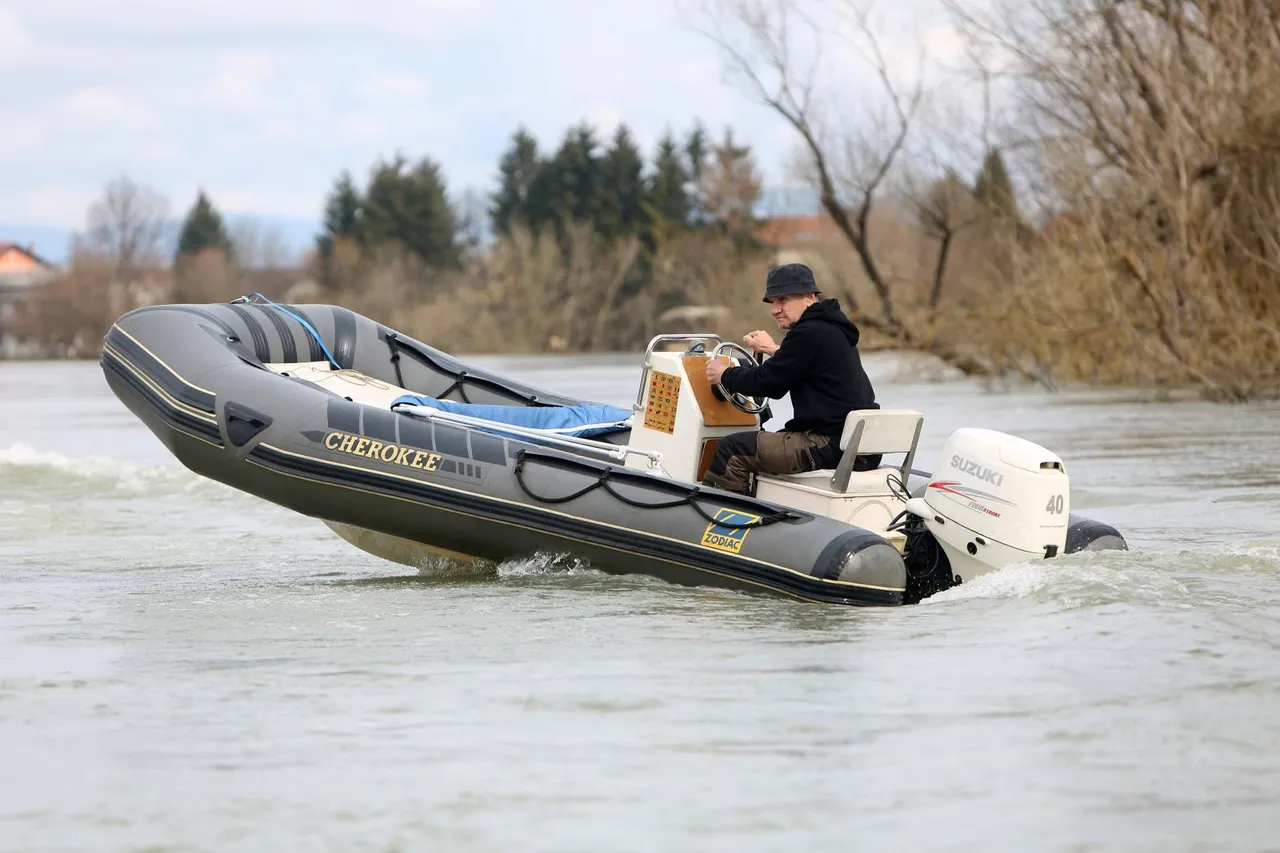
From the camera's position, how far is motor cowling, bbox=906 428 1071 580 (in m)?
5.97

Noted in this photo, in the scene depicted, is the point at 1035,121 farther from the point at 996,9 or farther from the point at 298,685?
the point at 298,685

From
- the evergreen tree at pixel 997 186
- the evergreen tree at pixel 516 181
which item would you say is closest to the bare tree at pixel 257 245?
the evergreen tree at pixel 516 181

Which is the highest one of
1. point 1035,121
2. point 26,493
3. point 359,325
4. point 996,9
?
point 996,9

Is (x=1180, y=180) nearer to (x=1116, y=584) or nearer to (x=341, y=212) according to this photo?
(x=1116, y=584)

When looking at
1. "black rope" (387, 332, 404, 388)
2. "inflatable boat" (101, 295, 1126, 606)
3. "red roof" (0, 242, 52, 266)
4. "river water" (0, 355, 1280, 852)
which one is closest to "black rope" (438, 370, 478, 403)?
"black rope" (387, 332, 404, 388)

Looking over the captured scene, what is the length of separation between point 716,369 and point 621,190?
171ft

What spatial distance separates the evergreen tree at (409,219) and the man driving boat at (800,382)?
5736 centimetres

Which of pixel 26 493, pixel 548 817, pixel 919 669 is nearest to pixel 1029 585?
pixel 919 669

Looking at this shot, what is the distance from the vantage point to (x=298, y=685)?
202 inches

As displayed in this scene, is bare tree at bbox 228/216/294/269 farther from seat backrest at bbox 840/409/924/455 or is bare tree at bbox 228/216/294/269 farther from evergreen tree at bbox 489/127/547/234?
seat backrest at bbox 840/409/924/455

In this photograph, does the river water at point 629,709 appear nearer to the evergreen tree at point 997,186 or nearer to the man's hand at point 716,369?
the man's hand at point 716,369

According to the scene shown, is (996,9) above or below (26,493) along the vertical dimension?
above

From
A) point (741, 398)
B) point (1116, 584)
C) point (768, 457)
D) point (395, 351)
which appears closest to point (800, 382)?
point (768, 457)

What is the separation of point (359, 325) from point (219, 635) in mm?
3031
